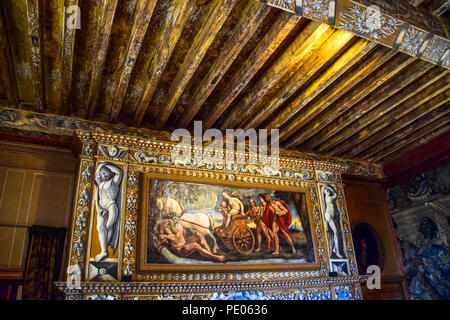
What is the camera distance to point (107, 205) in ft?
15.9

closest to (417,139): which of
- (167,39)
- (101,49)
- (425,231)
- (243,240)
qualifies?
(425,231)

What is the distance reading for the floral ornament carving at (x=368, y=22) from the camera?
338cm

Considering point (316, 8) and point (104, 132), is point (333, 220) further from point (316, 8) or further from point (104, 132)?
point (104, 132)

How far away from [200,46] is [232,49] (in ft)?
1.30

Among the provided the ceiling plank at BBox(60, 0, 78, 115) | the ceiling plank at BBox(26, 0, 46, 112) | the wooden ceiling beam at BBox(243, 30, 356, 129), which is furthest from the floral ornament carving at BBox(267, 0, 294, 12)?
the ceiling plank at BBox(26, 0, 46, 112)

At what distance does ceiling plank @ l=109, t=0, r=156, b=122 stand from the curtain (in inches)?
88.0

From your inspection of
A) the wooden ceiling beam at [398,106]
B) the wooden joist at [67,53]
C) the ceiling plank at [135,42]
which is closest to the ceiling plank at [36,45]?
the wooden joist at [67,53]

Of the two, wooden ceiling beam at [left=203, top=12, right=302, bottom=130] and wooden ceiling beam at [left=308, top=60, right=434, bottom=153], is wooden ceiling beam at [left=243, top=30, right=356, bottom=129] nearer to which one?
wooden ceiling beam at [left=203, top=12, right=302, bottom=130]

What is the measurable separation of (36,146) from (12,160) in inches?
16.0

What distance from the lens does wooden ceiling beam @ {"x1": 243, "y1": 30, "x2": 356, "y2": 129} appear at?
13.6 feet

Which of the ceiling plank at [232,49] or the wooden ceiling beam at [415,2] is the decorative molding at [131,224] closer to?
the ceiling plank at [232,49]

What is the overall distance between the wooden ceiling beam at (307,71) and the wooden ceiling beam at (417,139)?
10.1ft

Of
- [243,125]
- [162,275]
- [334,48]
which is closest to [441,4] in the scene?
[334,48]
